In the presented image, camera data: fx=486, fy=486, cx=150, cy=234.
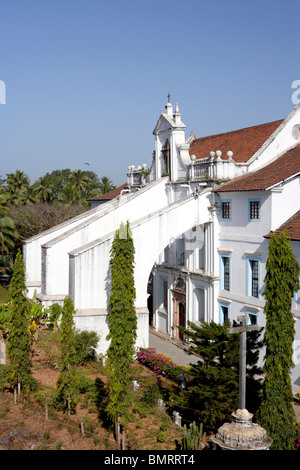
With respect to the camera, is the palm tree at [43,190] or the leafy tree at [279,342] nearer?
the leafy tree at [279,342]

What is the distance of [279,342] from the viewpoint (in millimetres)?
13891

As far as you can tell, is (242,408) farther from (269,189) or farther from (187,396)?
(269,189)

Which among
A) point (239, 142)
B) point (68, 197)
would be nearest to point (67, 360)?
point (239, 142)

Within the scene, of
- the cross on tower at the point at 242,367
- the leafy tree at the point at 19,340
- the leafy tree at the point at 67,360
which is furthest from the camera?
the leafy tree at the point at 19,340

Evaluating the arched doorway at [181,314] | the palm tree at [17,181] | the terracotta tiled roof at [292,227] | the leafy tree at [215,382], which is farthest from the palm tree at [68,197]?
the leafy tree at [215,382]

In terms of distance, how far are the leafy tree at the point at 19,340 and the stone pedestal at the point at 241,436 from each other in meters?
10.0

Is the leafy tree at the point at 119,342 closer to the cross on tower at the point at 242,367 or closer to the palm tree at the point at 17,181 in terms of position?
the cross on tower at the point at 242,367

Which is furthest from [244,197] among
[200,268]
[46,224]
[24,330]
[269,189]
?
[46,224]

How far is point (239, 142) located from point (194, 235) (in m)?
6.63

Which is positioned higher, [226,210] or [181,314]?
[226,210]

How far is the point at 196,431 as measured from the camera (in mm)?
15117

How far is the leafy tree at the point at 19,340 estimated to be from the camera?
741 inches

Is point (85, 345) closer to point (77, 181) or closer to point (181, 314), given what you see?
point (181, 314)
